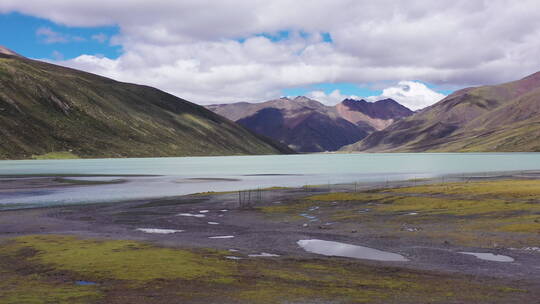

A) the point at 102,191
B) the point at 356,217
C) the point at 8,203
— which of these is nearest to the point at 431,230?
the point at 356,217

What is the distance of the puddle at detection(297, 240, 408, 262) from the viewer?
98.7 feet

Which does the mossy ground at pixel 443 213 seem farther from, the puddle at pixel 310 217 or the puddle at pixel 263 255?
the puddle at pixel 263 255

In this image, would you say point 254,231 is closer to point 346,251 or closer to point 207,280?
point 346,251

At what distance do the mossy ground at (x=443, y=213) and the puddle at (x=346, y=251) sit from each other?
6547 mm

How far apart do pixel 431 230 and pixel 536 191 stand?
35.3 metres

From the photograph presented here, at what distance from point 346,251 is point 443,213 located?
22.6 m

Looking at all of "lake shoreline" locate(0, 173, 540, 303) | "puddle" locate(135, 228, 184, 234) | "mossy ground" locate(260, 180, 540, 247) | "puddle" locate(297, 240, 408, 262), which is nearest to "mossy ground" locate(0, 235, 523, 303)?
"lake shoreline" locate(0, 173, 540, 303)

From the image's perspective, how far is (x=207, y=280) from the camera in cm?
2361

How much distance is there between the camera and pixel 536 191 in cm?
6731

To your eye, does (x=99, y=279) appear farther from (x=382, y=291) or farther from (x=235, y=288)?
(x=382, y=291)

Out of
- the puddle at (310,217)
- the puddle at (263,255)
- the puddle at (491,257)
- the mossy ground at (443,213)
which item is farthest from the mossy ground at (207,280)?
the puddle at (310,217)

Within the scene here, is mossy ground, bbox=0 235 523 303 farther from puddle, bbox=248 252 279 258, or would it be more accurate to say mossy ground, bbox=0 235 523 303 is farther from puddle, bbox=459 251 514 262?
puddle, bbox=459 251 514 262

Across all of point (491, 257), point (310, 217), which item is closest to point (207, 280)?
point (491, 257)

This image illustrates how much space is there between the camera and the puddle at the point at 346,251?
30.1 meters
